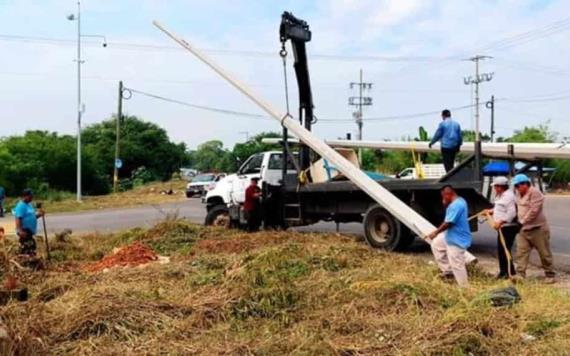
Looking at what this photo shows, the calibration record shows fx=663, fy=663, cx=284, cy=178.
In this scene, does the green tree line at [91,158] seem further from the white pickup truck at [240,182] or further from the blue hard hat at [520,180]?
the blue hard hat at [520,180]

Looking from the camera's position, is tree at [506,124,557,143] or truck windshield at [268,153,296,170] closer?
truck windshield at [268,153,296,170]

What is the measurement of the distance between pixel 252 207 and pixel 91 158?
127ft

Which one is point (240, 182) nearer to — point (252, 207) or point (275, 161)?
point (275, 161)

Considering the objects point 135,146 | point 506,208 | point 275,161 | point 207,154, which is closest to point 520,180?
point 506,208

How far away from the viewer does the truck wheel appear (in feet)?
56.2

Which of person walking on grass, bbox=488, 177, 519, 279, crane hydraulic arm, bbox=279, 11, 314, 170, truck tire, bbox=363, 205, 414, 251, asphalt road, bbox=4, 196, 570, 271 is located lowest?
asphalt road, bbox=4, 196, 570, 271

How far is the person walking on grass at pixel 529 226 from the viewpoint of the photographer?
9.91m

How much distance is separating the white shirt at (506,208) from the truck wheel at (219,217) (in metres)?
8.37

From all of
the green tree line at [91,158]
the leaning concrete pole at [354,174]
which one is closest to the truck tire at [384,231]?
the leaning concrete pole at [354,174]

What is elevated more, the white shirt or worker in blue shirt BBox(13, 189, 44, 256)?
the white shirt

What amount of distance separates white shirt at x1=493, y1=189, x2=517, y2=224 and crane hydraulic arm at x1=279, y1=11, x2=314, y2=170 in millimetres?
6014

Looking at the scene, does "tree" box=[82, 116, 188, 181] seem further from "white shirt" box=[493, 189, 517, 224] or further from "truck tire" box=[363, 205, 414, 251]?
"white shirt" box=[493, 189, 517, 224]

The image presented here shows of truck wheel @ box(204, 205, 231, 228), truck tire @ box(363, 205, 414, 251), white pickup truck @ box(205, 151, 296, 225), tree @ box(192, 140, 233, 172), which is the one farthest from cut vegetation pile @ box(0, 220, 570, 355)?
tree @ box(192, 140, 233, 172)

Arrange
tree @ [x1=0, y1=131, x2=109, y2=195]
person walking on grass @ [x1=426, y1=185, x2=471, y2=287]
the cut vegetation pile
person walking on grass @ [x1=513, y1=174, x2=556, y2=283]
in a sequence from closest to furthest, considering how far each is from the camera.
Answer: the cut vegetation pile < person walking on grass @ [x1=426, y1=185, x2=471, y2=287] < person walking on grass @ [x1=513, y1=174, x2=556, y2=283] < tree @ [x1=0, y1=131, x2=109, y2=195]
